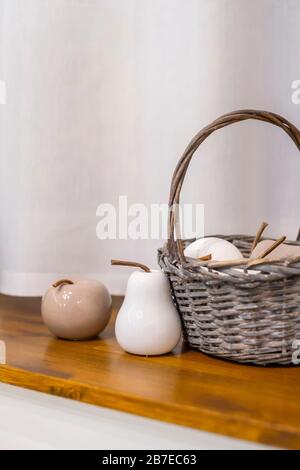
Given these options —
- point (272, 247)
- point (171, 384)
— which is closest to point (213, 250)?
point (272, 247)

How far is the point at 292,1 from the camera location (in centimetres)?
106

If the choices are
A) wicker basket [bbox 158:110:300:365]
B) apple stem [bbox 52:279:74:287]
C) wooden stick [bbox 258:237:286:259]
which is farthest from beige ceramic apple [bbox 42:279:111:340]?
wooden stick [bbox 258:237:286:259]

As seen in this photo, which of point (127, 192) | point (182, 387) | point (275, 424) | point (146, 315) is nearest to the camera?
point (275, 424)

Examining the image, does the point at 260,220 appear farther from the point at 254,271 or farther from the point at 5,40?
→ the point at 5,40

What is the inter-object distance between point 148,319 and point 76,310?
5.7 inches

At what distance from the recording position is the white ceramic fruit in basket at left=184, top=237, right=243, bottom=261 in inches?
34.8

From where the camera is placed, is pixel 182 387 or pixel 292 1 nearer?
pixel 182 387

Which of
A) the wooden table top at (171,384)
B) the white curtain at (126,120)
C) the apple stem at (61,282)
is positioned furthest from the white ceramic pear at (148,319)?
the white curtain at (126,120)

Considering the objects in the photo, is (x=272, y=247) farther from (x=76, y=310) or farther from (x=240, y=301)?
(x=76, y=310)

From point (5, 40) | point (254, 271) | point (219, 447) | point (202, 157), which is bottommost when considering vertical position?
point (219, 447)

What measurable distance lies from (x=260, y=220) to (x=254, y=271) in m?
0.33

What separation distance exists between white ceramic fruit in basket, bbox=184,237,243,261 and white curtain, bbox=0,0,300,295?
20 centimetres

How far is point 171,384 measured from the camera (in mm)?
741
